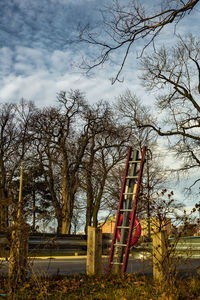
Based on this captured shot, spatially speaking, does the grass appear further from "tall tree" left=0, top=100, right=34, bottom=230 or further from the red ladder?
"tall tree" left=0, top=100, right=34, bottom=230

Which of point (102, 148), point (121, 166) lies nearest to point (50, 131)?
point (102, 148)

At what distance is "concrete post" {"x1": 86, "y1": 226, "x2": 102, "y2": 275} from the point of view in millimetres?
6892

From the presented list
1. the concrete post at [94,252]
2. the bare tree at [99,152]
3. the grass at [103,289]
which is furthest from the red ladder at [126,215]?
the bare tree at [99,152]

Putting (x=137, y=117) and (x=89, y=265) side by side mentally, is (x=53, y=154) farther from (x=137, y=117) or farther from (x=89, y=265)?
(x=89, y=265)

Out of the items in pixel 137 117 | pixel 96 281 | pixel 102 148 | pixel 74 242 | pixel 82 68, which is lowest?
pixel 96 281

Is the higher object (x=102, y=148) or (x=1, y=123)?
(x=1, y=123)

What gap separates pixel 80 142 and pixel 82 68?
2140cm

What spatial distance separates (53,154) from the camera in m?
28.5

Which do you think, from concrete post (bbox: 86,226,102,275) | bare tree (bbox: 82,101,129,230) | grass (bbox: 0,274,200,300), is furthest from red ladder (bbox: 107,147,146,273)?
bare tree (bbox: 82,101,129,230)

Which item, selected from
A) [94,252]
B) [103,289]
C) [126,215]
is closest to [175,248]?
[103,289]

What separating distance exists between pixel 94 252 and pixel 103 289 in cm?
139

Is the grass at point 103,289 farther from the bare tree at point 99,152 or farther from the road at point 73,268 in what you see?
the bare tree at point 99,152

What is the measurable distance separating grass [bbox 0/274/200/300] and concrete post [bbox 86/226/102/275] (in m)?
0.44

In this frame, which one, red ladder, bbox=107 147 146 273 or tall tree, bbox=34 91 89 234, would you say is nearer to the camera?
red ladder, bbox=107 147 146 273
